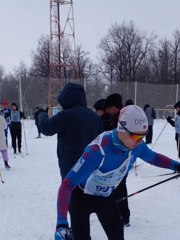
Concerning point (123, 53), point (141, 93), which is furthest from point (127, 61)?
point (141, 93)

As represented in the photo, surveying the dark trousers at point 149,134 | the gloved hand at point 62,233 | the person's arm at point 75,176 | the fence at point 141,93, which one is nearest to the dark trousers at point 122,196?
the person's arm at point 75,176

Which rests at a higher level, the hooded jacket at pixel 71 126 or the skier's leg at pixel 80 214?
the hooded jacket at pixel 71 126

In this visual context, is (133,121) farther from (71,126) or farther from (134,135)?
(71,126)

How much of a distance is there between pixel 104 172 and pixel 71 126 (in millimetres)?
1125

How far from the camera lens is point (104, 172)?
108 inches

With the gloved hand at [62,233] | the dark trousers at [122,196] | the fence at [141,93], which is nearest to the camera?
the gloved hand at [62,233]

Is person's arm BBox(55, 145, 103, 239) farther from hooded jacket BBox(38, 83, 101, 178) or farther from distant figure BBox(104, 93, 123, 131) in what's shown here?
distant figure BBox(104, 93, 123, 131)

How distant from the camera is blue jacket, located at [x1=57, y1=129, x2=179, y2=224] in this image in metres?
2.47

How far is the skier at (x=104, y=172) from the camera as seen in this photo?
8.14ft

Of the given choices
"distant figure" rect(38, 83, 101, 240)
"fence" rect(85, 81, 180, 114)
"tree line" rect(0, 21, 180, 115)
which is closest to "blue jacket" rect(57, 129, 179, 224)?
"distant figure" rect(38, 83, 101, 240)

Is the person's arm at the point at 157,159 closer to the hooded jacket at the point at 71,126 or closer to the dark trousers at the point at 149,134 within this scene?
the hooded jacket at the point at 71,126

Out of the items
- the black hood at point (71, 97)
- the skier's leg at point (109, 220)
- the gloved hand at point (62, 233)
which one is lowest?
the skier's leg at point (109, 220)

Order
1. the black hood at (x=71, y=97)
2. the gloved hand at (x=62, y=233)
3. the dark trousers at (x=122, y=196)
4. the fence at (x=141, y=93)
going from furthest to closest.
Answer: the fence at (x=141, y=93) < the dark trousers at (x=122, y=196) < the black hood at (x=71, y=97) < the gloved hand at (x=62, y=233)

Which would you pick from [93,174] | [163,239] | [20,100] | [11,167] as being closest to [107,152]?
[93,174]
